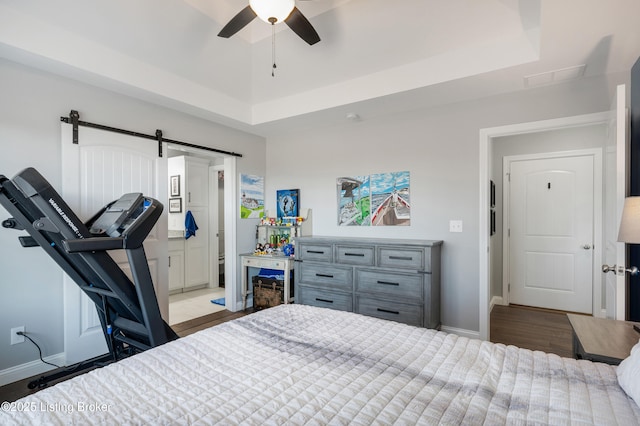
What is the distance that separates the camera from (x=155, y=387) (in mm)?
1152

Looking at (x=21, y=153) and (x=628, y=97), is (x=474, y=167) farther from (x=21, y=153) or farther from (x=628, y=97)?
(x=21, y=153)

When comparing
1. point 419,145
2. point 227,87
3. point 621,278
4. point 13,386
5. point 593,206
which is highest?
point 227,87

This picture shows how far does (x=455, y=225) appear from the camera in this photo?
3.34 meters

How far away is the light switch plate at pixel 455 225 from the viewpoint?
3311 mm

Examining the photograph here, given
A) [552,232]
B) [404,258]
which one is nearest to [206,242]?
[404,258]

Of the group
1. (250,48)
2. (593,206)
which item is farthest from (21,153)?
(593,206)

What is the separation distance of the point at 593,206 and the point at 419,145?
7.92ft

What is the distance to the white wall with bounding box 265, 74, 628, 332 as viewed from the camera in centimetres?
291

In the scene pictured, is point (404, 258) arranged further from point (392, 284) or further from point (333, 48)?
point (333, 48)

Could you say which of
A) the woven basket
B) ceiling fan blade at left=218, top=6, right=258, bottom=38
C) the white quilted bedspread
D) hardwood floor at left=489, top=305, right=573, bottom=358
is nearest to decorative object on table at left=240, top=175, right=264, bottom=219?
the woven basket

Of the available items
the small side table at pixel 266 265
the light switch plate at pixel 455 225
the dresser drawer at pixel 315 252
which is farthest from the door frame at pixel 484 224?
the small side table at pixel 266 265

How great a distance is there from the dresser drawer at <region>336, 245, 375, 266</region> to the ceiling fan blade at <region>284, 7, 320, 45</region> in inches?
77.7

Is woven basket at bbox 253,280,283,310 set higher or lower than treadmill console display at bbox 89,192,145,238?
lower

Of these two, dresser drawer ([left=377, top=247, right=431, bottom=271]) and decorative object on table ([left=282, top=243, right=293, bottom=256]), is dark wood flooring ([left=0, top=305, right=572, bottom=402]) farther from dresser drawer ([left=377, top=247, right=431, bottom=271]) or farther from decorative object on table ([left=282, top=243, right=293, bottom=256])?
dresser drawer ([left=377, top=247, right=431, bottom=271])
